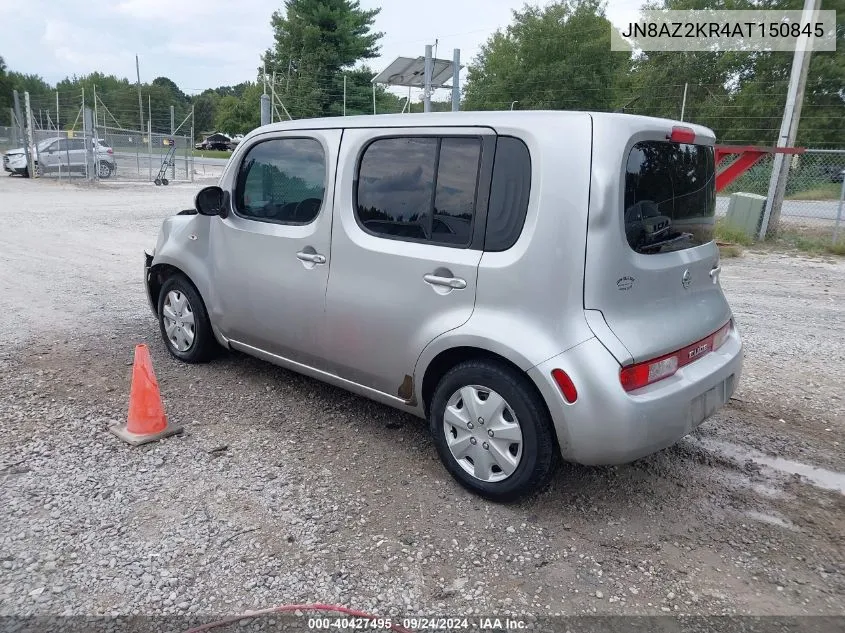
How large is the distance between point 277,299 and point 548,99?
100ft

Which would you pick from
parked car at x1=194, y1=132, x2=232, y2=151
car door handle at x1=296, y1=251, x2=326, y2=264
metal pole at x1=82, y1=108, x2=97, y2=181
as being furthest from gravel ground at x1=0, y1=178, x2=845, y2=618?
parked car at x1=194, y1=132, x2=232, y2=151

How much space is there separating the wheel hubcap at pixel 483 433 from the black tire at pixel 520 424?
0.03 metres

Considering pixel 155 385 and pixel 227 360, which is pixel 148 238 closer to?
pixel 227 360

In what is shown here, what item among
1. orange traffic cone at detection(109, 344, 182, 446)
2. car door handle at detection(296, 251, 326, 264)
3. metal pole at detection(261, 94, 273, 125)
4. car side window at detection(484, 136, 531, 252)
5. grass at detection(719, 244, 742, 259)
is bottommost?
orange traffic cone at detection(109, 344, 182, 446)

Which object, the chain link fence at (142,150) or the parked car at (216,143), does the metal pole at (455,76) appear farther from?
the parked car at (216,143)

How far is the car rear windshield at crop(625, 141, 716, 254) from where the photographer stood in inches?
115

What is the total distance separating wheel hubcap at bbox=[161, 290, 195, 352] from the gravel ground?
218 mm

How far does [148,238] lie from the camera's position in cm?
1127

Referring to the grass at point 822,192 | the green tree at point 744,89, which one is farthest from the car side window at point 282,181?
the green tree at point 744,89

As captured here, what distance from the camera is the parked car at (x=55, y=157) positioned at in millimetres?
22328

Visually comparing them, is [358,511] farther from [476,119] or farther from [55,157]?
[55,157]

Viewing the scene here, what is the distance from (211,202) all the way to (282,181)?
1.95ft

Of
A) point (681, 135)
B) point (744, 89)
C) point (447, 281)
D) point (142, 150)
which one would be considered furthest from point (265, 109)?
point (744, 89)

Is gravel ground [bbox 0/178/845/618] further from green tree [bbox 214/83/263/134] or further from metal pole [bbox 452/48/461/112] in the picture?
green tree [bbox 214/83/263/134]
